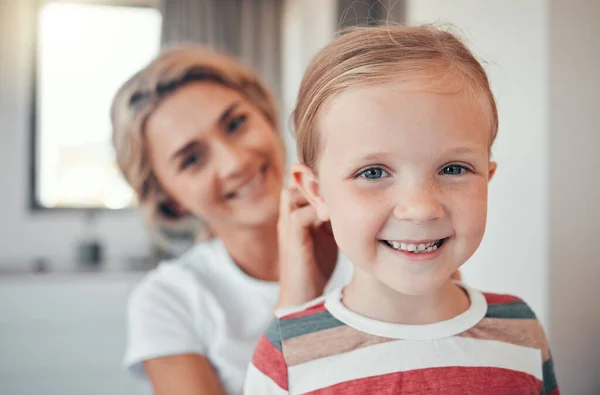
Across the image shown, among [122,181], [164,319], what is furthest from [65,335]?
[164,319]

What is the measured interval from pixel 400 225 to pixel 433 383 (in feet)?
0.46

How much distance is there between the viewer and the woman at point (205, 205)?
777 millimetres

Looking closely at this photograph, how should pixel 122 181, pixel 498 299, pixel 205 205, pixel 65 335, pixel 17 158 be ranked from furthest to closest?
pixel 17 158, pixel 122 181, pixel 65 335, pixel 205 205, pixel 498 299

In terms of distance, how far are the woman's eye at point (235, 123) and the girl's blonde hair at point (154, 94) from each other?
0.19 ft

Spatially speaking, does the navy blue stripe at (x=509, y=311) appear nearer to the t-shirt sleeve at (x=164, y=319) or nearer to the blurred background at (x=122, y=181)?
A: the blurred background at (x=122, y=181)

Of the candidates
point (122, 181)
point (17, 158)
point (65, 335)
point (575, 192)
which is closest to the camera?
point (575, 192)

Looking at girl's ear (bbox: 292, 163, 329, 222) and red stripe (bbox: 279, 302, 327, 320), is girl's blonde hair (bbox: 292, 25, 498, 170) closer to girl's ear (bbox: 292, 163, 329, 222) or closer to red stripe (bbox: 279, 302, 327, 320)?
girl's ear (bbox: 292, 163, 329, 222)

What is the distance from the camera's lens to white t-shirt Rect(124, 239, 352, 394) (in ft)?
2.55

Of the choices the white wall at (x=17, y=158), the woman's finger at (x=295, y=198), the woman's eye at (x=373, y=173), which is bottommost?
the white wall at (x=17, y=158)

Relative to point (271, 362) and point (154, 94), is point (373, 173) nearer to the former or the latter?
point (271, 362)

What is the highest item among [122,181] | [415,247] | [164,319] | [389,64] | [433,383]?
[389,64]

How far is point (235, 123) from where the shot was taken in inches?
34.5

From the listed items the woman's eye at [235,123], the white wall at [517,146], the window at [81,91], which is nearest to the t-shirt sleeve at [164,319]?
the woman's eye at [235,123]

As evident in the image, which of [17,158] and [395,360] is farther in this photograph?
[17,158]
